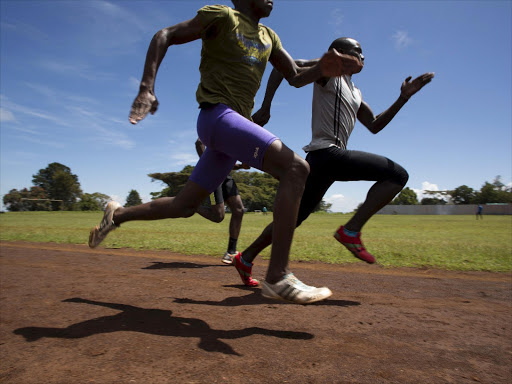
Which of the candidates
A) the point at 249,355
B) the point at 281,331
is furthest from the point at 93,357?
the point at 281,331

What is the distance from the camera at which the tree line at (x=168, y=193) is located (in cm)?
7006

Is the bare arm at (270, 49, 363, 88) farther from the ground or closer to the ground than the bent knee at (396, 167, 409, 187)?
farther from the ground

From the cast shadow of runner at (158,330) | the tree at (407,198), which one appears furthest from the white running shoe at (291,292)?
the tree at (407,198)

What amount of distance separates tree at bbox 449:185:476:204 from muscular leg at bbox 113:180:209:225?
108429mm

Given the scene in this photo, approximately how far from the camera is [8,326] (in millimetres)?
2371

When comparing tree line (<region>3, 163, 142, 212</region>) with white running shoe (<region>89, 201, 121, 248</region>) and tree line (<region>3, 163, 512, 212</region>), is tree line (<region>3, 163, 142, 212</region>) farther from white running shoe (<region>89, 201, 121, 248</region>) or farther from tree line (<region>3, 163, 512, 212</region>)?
white running shoe (<region>89, 201, 121, 248</region>)

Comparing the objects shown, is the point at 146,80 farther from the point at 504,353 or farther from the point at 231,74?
the point at 504,353

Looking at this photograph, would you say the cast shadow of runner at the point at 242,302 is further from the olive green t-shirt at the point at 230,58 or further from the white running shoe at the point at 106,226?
the olive green t-shirt at the point at 230,58

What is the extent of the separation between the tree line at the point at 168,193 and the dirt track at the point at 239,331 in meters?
56.3

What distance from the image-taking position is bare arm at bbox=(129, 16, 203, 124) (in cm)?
213

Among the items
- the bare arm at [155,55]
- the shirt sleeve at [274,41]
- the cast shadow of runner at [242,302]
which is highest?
the shirt sleeve at [274,41]

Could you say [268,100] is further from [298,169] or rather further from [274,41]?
[298,169]

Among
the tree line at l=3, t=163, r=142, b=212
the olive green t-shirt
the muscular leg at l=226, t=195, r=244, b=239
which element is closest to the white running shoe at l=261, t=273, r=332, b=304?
the olive green t-shirt

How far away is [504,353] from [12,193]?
88209mm
